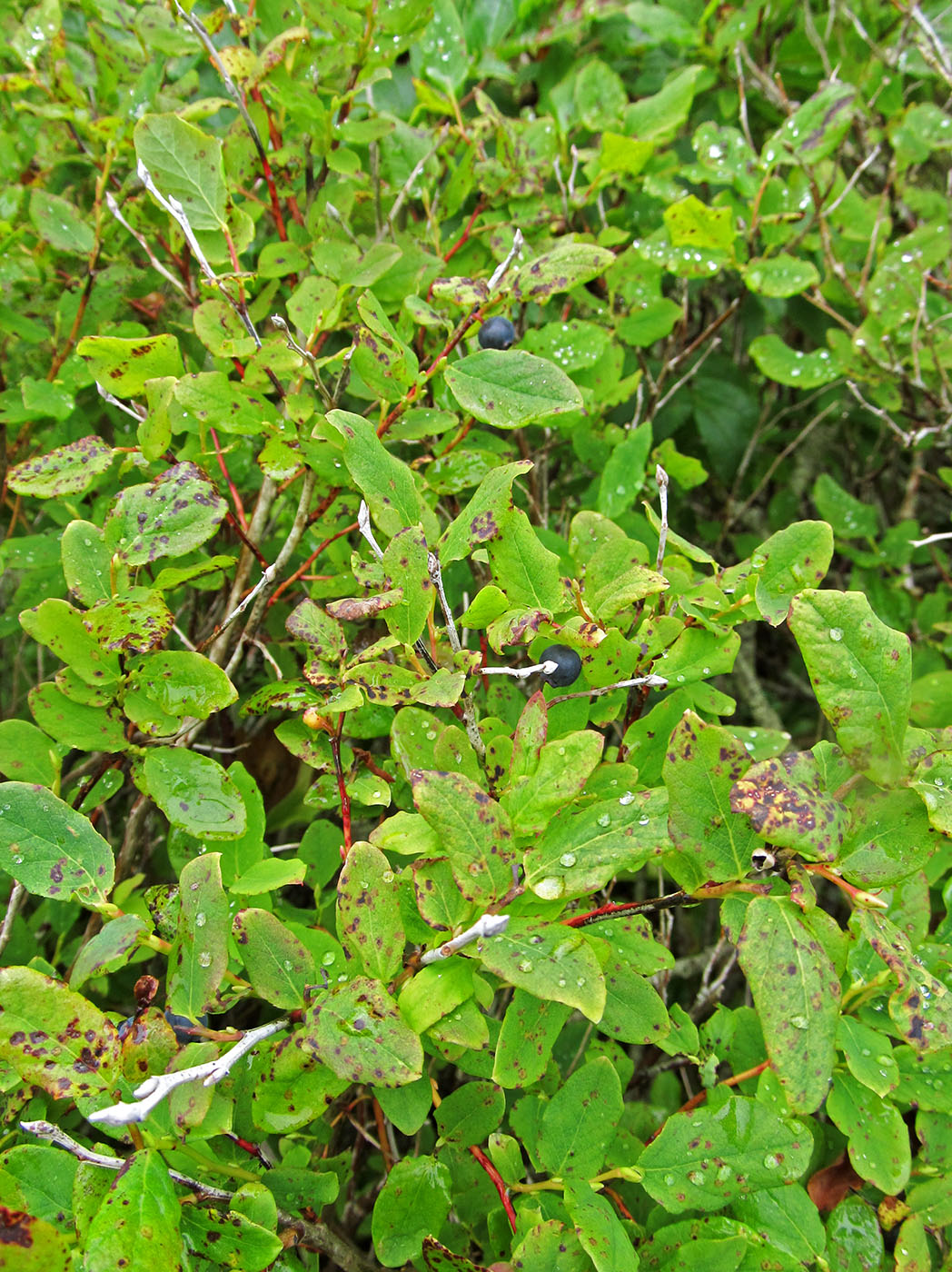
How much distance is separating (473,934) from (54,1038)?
14.5 inches

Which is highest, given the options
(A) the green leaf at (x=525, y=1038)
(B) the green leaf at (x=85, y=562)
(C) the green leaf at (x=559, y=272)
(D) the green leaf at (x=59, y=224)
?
(D) the green leaf at (x=59, y=224)

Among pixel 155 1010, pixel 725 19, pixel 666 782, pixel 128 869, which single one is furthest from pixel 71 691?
pixel 725 19

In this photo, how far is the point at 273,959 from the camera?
→ 2.73ft

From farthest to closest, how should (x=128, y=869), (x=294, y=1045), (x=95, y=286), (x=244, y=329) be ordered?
1. (x=95, y=286)
2. (x=128, y=869)
3. (x=244, y=329)
4. (x=294, y=1045)

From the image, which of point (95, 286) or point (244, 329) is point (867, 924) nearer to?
point (244, 329)

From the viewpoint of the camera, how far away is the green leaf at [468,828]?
749 millimetres

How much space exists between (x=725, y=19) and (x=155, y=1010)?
6.89ft

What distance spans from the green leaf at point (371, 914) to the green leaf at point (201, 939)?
109 mm

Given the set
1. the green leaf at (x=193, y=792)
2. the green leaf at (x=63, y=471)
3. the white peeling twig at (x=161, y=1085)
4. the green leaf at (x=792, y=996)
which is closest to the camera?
the white peeling twig at (x=161, y=1085)

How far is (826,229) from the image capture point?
163 cm

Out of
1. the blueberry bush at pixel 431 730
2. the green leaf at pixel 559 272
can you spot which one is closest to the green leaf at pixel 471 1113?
the blueberry bush at pixel 431 730

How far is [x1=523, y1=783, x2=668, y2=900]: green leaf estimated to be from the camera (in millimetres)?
740

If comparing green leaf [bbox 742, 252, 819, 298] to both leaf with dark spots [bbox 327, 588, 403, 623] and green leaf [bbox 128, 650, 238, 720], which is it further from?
green leaf [bbox 128, 650, 238, 720]

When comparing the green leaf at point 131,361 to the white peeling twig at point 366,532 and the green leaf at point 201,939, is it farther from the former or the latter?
the green leaf at point 201,939
